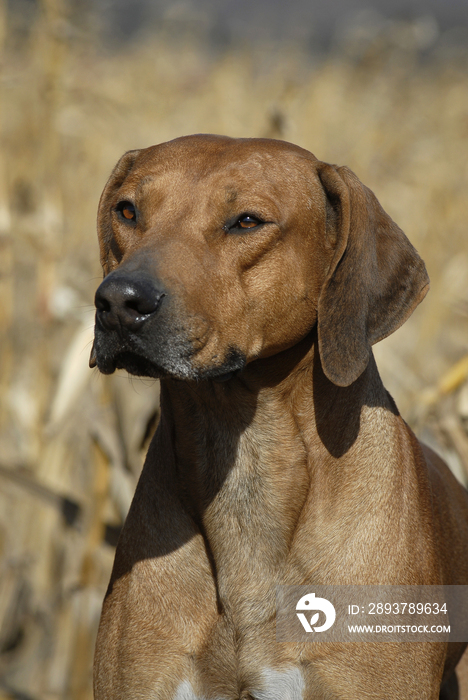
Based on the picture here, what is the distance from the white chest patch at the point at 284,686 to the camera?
9.00 feet

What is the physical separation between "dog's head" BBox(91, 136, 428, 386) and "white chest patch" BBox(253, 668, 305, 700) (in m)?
1.04

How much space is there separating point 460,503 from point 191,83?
8.04 meters

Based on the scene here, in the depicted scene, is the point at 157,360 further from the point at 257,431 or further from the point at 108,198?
the point at 108,198

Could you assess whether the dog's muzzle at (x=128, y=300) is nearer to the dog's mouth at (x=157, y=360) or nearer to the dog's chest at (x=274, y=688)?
the dog's mouth at (x=157, y=360)

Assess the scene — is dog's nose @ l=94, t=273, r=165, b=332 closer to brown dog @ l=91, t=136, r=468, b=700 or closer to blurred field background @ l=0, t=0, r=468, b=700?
brown dog @ l=91, t=136, r=468, b=700

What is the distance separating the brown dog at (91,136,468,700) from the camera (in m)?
2.73

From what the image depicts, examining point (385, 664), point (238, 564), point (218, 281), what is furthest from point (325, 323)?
point (385, 664)

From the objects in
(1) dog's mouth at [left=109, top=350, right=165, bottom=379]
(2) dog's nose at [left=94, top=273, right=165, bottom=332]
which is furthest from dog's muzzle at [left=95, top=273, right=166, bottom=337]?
(1) dog's mouth at [left=109, top=350, right=165, bottom=379]

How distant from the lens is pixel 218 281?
274 cm

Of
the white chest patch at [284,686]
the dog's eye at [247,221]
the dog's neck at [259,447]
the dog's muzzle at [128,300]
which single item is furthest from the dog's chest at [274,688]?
the dog's eye at [247,221]

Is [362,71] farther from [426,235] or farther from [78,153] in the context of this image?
[78,153]

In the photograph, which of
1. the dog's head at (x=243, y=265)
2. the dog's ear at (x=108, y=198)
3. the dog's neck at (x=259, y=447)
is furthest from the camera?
the dog's ear at (x=108, y=198)

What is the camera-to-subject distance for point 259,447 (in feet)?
10.2

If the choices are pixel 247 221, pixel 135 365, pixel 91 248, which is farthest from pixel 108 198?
pixel 91 248
